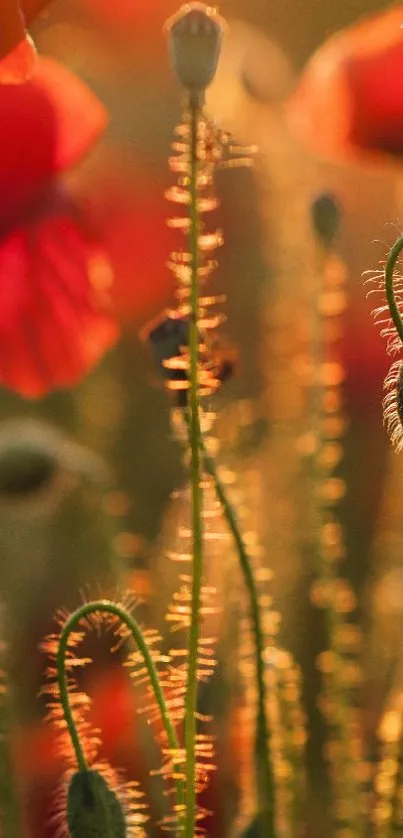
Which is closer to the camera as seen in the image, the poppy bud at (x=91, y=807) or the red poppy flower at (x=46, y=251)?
the poppy bud at (x=91, y=807)

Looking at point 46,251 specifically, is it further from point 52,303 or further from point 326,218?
point 326,218

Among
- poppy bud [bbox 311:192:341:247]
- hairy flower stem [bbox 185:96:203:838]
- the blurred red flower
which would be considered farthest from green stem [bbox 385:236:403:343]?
the blurred red flower

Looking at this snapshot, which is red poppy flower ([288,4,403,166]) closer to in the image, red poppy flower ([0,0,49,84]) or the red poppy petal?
the red poppy petal

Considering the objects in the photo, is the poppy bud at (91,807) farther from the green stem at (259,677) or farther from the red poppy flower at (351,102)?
the red poppy flower at (351,102)

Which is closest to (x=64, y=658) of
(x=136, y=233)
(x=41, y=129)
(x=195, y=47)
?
(x=195, y=47)

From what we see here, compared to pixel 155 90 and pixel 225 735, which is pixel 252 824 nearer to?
pixel 225 735

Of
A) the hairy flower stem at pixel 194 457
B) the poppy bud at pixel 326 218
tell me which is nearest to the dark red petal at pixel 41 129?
the poppy bud at pixel 326 218
